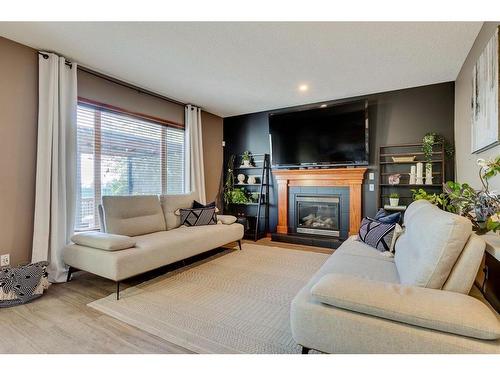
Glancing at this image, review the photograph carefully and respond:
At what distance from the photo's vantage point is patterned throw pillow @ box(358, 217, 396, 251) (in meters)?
2.46

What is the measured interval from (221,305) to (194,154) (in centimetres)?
305

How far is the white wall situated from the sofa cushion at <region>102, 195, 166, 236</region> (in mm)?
3522

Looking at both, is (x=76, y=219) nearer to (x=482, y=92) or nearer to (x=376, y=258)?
(x=376, y=258)

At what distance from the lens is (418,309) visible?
1.11 metres

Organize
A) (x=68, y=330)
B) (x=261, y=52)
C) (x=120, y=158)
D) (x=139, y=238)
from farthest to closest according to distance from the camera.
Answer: (x=120, y=158) → (x=139, y=238) → (x=261, y=52) → (x=68, y=330)

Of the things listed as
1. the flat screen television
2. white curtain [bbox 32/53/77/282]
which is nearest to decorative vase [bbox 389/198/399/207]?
the flat screen television

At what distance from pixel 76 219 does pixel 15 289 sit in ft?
3.45

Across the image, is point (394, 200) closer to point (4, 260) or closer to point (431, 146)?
point (431, 146)

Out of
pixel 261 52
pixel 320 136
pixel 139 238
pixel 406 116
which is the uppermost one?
pixel 261 52

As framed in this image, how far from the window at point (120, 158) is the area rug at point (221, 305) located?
146cm

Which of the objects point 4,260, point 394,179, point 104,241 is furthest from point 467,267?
→ point 4,260

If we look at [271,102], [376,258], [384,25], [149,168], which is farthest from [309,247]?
[384,25]

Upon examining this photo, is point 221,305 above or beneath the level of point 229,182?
beneath

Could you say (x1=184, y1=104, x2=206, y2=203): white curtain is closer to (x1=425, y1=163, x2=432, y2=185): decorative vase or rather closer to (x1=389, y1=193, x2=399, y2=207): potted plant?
(x1=389, y1=193, x2=399, y2=207): potted plant
